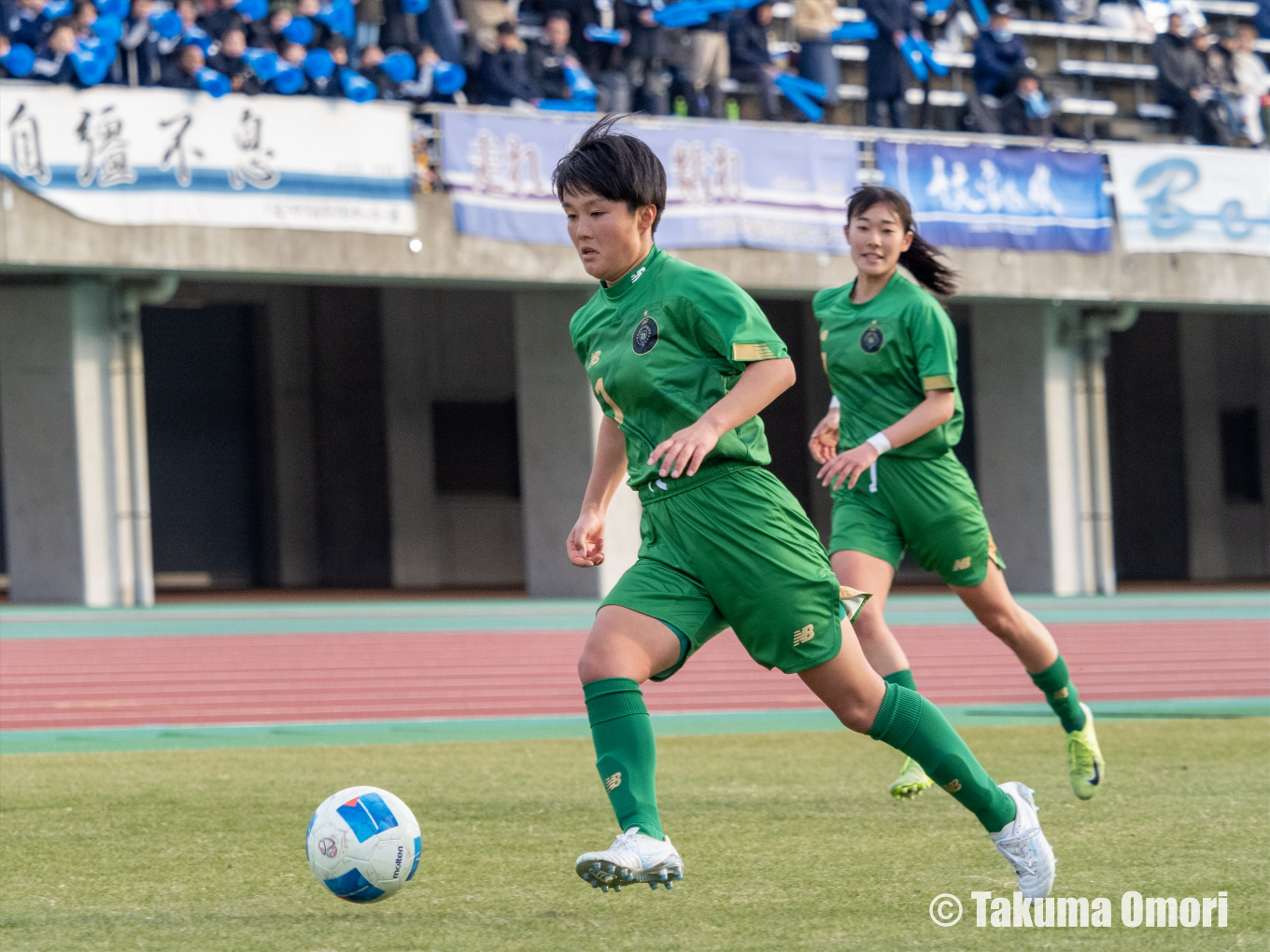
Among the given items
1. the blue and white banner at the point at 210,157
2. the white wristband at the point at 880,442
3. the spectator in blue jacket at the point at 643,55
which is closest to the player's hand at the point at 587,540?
the white wristband at the point at 880,442

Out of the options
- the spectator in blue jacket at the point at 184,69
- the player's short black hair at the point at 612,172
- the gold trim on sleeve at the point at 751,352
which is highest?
the spectator in blue jacket at the point at 184,69

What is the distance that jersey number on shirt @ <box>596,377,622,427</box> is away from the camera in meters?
4.01

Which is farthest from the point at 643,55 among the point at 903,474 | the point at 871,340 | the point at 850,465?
the point at 850,465

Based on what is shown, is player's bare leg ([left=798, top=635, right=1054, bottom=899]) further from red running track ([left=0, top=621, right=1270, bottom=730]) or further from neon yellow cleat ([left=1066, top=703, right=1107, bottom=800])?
red running track ([left=0, top=621, right=1270, bottom=730])

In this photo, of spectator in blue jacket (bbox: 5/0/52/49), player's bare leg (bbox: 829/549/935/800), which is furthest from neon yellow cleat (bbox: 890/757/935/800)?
spectator in blue jacket (bbox: 5/0/52/49)

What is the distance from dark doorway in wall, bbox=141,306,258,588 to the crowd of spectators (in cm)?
583

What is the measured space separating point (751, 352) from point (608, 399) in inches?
15.9

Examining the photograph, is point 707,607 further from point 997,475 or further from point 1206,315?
point 1206,315

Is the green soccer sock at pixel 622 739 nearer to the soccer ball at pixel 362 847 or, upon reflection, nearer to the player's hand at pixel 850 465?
the soccer ball at pixel 362 847

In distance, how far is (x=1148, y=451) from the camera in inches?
1144

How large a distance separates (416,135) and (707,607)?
15.0 meters

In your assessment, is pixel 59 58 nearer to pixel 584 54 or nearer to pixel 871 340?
pixel 584 54

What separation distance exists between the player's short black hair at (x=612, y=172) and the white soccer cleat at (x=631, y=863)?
1361mm

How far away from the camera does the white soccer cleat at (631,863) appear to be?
3.46 m
